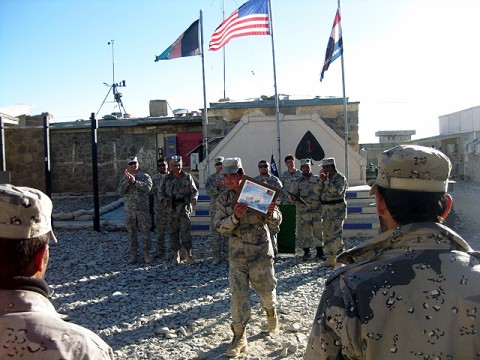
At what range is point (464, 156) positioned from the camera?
30203 millimetres

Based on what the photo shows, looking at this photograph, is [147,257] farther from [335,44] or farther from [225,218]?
[335,44]

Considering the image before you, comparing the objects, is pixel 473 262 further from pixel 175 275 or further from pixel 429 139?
pixel 429 139

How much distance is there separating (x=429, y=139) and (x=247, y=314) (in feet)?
110

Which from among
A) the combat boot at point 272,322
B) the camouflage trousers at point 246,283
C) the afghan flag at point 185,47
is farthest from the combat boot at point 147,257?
the afghan flag at point 185,47

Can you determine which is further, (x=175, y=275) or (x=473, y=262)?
(x=175, y=275)

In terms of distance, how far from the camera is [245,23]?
1121 centimetres

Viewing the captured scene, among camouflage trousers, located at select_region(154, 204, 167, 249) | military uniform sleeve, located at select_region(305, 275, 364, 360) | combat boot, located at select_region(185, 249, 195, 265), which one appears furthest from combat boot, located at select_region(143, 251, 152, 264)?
military uniform sleeve, located at select_region(305, 275, 364, 360)

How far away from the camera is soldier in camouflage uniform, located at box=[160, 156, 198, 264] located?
890cm

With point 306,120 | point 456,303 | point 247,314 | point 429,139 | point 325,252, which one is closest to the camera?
point 456,303

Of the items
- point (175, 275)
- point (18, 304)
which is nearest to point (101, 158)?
point (175, 275)

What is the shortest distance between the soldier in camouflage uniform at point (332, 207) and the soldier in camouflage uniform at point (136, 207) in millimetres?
3286

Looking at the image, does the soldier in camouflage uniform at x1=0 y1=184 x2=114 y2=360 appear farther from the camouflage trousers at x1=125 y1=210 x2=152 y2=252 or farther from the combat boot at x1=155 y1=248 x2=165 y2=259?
the combat boot at x1=155 y1=248 x2=165 y2=259

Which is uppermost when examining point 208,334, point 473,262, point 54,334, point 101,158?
point 101,158

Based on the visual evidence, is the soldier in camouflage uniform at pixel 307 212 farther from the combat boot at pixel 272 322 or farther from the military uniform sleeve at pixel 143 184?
the combat boot at pixel 272 322
